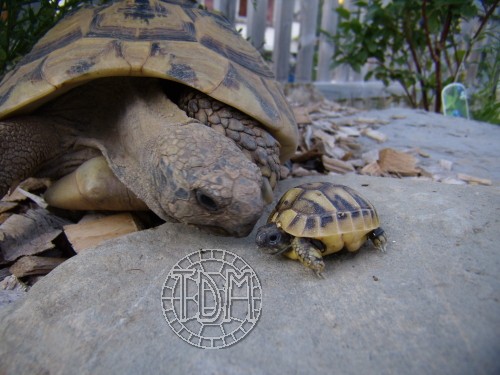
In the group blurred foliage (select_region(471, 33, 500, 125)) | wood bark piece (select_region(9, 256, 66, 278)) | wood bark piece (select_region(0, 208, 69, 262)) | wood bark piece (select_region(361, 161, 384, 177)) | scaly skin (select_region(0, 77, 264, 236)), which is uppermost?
blurred foliage (select_region(471, 33, 500, 125))

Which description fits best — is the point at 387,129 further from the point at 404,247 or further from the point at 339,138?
the point at 404,247

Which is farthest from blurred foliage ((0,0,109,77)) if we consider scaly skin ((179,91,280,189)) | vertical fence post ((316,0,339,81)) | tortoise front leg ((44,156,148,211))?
vertical fence post ((316,0,339,81))

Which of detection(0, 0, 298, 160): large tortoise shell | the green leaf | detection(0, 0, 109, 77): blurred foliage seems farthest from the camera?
the green leaf

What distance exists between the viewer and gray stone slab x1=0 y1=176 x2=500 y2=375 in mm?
973

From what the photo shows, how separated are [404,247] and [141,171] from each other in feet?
3.48

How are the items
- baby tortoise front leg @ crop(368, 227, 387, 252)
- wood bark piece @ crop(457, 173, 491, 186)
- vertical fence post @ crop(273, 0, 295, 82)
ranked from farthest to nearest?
vertical fence post @ crop(273, 0, 295, 82), wood bark piece @ crop(457, 173, 491, 186), baby tortoise front leg @ crop(368, 227, 387, 252)

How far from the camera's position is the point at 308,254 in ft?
4.30

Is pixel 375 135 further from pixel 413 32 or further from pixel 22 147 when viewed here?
pixel 22 147

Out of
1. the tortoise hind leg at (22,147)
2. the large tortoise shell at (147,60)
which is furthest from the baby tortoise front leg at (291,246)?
the tortoise hind leg at (22,147)

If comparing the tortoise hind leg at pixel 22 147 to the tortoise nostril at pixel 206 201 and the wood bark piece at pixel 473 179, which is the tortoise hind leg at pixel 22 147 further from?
the wood bark piece at pixel 473 179

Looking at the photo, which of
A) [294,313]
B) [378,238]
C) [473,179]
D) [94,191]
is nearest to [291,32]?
[473,179]

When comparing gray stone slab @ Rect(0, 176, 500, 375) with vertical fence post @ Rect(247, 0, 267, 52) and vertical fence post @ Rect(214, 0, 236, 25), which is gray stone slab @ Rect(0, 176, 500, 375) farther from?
vertical fence post @ Rect(247, 0, 267, 52)

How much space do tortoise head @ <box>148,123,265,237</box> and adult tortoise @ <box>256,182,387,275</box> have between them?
0.10 meters

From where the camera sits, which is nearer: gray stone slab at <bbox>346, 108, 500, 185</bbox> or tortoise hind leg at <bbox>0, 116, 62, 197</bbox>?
tortoise hind leg at <bbox>0, 116, 62, 197</bbox>
